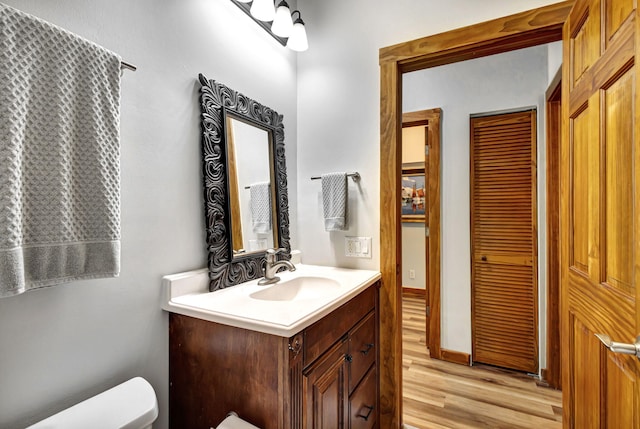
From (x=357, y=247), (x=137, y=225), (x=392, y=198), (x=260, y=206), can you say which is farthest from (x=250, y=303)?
(x=392, y=198)

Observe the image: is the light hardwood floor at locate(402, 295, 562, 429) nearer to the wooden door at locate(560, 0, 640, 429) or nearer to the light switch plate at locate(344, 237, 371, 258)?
the wooden door at locate(560, 0, 640, 429)

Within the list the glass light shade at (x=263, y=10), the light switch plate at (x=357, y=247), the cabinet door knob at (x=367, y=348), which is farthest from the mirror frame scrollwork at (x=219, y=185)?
the cabinet door knob at (x=367, y=348)

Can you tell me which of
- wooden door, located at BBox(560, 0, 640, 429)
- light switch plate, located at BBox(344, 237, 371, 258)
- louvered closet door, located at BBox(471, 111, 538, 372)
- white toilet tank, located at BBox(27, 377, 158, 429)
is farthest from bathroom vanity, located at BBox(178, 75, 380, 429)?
louvered closet door, located at BBox(471, 111, 538, 372)

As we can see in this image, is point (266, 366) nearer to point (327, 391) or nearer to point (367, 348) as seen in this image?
point (327, 391)

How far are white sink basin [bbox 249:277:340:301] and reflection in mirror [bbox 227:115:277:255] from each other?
23 centimetres

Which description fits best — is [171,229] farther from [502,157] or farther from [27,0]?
[502,157]

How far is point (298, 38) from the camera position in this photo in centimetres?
171

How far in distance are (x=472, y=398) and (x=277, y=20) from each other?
2.56 m

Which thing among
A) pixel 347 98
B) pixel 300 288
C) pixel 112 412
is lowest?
pixel 112 412

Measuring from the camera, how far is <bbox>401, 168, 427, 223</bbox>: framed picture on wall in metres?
4.42

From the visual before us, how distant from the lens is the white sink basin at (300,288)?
4.72 feet

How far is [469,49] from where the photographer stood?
5.01 feet

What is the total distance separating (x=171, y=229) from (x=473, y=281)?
2271 millimetres

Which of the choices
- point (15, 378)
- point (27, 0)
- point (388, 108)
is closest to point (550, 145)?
point (388, 108)
